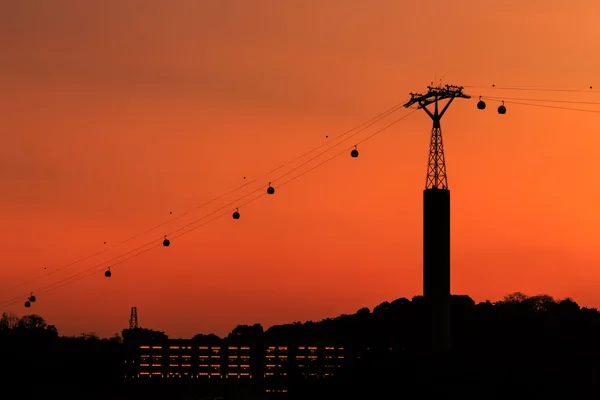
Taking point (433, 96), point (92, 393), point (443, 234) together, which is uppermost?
point (433, 96)

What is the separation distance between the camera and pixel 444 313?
343ft

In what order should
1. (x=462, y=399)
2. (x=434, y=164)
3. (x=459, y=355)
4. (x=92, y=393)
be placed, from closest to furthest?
(x=462, y=399) < (x=434, y=164) < (x=459, y=355) < (x=92, y=393)

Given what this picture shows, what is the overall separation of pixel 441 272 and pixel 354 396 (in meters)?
13.4

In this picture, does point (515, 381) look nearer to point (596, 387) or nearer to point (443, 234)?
point (596, 387)

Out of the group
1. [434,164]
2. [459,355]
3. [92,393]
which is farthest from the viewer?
[92,393]

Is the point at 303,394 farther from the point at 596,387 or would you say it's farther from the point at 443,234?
the point at 596,387

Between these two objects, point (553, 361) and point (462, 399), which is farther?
point (553, 361)

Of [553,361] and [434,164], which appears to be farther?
[553,361]

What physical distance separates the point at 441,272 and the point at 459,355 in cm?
845

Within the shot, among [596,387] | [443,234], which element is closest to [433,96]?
[443,234]

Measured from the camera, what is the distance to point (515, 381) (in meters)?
95.4

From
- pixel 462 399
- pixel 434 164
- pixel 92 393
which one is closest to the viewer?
pixel 462 399

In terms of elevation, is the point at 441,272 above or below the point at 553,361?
above

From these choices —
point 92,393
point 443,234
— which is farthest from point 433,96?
point 92,393
